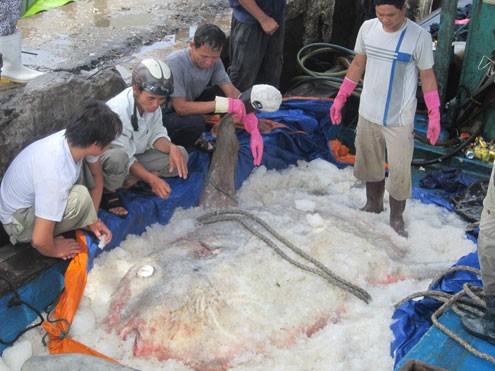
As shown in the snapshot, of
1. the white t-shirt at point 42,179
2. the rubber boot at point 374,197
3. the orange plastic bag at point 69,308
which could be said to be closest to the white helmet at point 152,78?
the white t-shirt at point 42,179

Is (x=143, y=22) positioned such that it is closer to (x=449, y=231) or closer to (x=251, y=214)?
(x=251, y=214)

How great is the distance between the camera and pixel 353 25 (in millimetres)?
9133

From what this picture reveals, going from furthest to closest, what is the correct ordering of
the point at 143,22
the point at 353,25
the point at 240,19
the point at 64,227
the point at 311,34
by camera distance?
1. the point at 353,25
2. the point at 311,34
3. the point at 143,22
4. the point at 240,19
5. the point at 64,227

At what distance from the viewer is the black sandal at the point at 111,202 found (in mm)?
4422

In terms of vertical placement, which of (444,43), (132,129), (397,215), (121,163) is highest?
(444,43)

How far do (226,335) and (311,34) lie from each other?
234 inches

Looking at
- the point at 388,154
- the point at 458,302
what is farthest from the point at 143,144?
the point at 458,302

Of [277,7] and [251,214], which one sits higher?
[277,7]

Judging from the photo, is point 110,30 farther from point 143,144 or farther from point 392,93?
point 392,93

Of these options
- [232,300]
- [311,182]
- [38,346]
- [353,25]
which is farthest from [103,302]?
[353,25]

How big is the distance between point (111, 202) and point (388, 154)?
212 cm

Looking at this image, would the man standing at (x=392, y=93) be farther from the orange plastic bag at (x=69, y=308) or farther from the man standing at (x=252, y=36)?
the orange plastic bag at (x=69, y=308)

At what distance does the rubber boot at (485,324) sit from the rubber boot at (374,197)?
1.82 metres

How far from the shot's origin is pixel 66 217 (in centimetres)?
385
